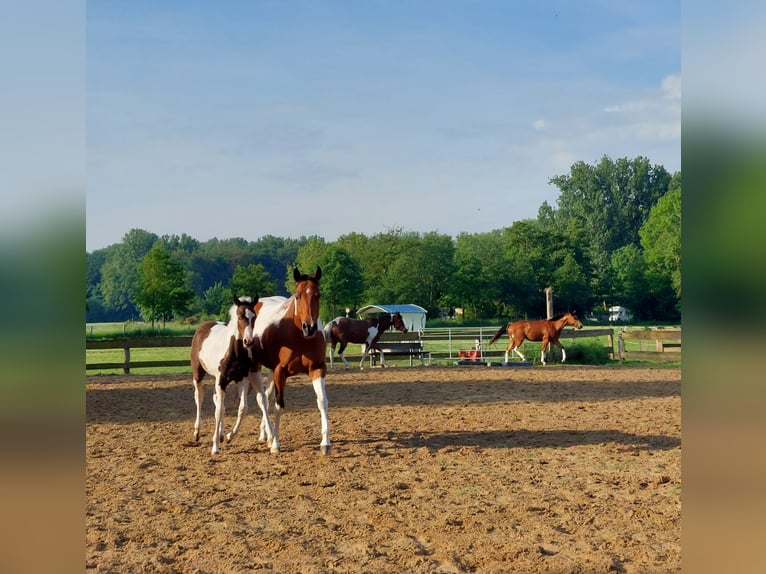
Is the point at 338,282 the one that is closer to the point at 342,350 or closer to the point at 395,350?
the point at 395,350

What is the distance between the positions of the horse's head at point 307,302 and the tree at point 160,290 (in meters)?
33.5

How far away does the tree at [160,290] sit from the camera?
39188 mm

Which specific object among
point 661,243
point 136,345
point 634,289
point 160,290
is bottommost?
point 136,345

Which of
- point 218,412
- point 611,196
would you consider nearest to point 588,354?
point 218,412

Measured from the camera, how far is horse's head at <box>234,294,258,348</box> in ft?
24.5

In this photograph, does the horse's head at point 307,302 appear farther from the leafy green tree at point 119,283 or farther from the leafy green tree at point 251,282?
the leafy green tree at point 119,283

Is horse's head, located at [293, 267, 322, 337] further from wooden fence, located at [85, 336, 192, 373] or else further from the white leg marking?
wooden fence, located at [85, 336, 192, 373]

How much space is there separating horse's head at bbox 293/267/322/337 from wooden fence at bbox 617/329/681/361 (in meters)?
17.3

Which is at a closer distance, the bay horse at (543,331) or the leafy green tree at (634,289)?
the bay horse at (543,331)

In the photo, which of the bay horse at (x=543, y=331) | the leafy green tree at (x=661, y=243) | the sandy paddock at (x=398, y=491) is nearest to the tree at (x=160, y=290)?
the bay horse at (x=543, y=331)

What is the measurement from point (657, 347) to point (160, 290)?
1108 inches

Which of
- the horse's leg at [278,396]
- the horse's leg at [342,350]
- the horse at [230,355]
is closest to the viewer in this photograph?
the horse at [230,355]

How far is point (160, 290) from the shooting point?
39281 mm

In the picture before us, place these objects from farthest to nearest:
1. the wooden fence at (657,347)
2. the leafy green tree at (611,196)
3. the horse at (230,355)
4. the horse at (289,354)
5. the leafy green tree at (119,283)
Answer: the leafy green tree at (611,196)
the leafy green tree at (119,283)
the wooden fence at (657,347)
the horse at (289,354)
the horse at (230,355)
